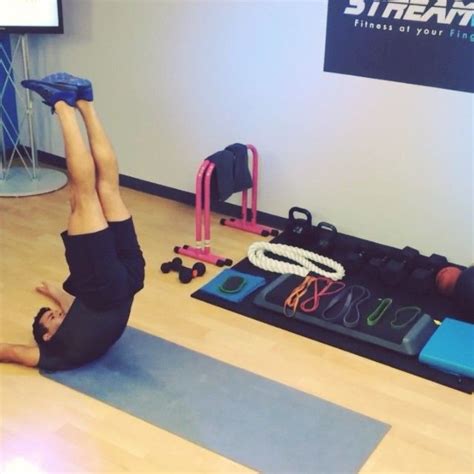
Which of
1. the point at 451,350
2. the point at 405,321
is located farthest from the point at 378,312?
the point at 451,350

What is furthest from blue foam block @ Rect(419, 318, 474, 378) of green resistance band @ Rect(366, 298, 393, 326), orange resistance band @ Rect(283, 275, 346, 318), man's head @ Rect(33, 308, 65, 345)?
man's head @ Rect(33, 308, 65, 345)

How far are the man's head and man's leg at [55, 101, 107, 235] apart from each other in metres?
0.38

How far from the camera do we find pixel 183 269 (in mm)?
3352

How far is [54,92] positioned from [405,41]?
1.66 metres

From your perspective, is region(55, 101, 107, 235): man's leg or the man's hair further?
the man's hair

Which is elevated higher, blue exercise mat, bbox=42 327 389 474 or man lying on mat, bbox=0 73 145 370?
man lying on mat, bbox=0 73 145 370

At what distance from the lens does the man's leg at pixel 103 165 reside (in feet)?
8.47

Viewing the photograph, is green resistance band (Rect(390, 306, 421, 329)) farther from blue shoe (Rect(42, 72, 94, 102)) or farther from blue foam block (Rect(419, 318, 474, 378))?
blue shoe (Rect(42, 72, 94, 102))

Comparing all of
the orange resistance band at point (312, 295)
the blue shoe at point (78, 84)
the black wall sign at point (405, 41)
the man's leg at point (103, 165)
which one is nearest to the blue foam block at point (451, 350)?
the orange resistance band at point (312, 295)

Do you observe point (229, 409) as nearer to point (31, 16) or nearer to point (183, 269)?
point (183, 269)

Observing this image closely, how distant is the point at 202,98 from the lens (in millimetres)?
3967

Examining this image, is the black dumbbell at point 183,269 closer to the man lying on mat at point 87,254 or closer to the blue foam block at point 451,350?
the man lying on mat at point 87,254

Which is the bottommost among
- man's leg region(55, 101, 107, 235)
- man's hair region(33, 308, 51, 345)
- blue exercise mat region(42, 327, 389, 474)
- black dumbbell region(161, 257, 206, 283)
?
blue exercise mat region(42, 327, 389, 474)

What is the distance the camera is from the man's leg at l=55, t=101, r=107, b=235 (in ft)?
8.08
